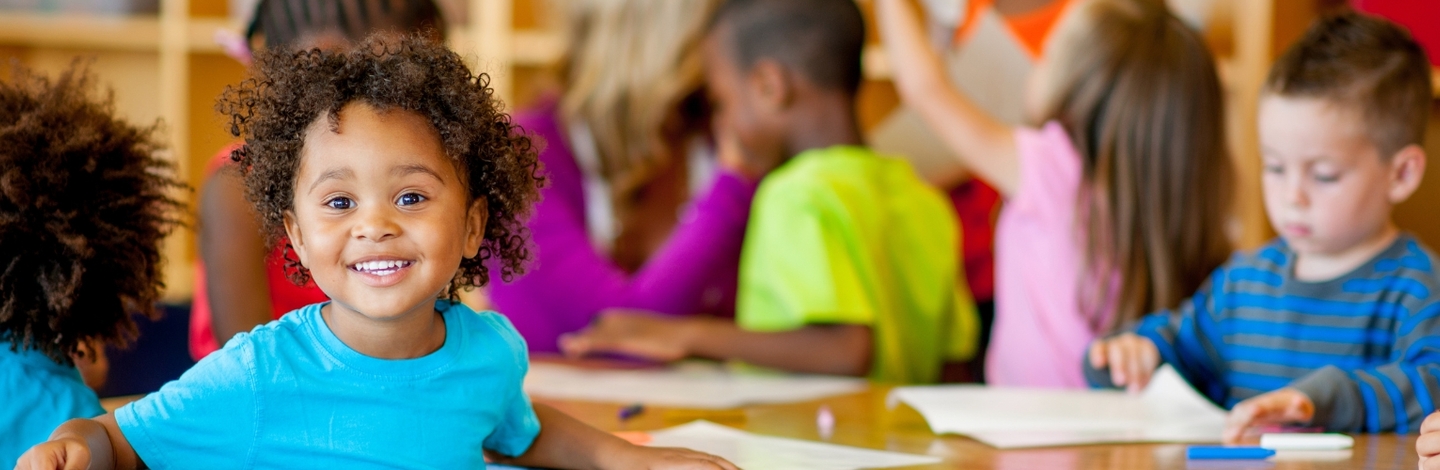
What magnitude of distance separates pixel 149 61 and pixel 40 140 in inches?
79.1

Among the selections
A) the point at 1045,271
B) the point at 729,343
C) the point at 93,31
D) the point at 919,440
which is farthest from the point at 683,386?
the point at 93,31

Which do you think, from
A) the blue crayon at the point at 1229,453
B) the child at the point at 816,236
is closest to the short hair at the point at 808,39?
the child at the point at 816,236

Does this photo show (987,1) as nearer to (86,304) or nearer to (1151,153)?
(1151,153)

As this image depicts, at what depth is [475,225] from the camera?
35.5 inches

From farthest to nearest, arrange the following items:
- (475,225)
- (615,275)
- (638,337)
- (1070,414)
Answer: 1. (615,275)
2. (638,337)
3. (1070,414)
4. (475,225)

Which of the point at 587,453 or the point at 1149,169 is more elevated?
the point at 1149,169

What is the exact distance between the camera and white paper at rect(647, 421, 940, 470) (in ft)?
3.38

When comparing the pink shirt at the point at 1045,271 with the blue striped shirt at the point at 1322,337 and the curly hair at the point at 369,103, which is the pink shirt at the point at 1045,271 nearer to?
the blue striped shirt at the point at 1322,337

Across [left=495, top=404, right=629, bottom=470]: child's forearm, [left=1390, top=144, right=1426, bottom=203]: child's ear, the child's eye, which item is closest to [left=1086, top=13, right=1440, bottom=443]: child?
[left=1390, top=144, right=1426, bottom=203]: child's ear

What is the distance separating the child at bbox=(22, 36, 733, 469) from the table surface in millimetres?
375

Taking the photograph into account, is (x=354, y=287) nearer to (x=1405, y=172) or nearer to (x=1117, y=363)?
(x=1117, y=363)

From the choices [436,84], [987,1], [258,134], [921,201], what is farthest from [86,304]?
[987,1]

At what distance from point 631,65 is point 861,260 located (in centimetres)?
65

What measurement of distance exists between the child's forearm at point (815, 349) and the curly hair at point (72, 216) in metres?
0.82
